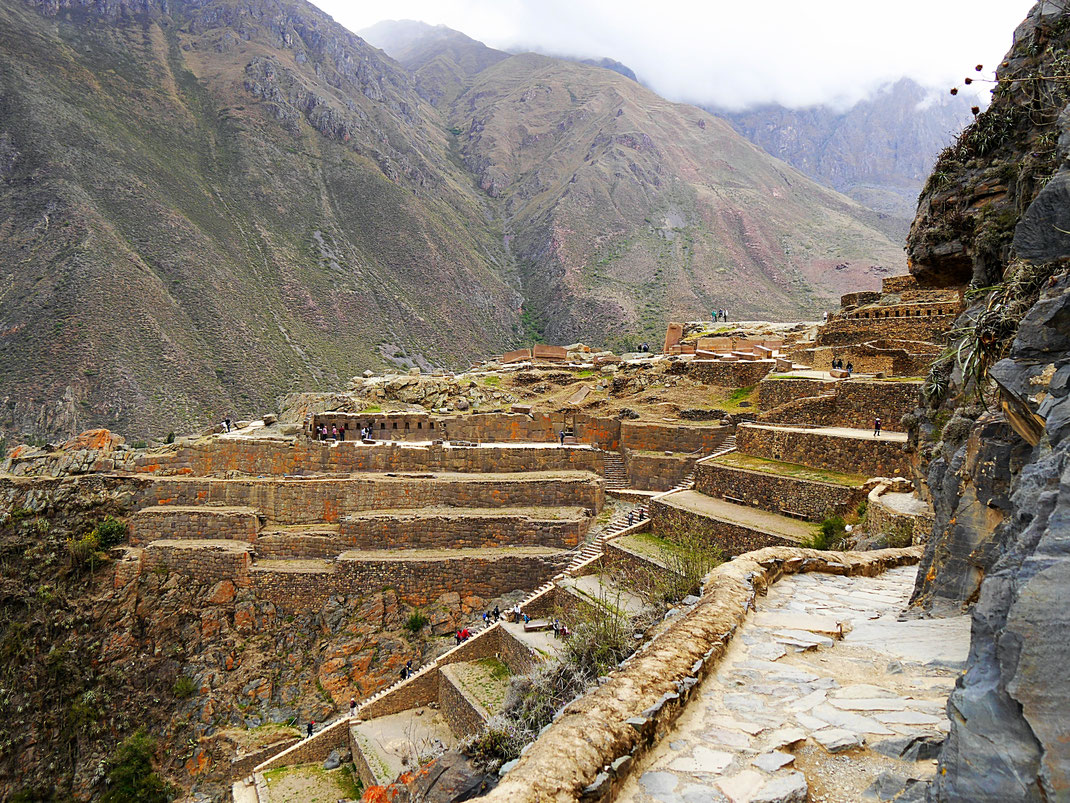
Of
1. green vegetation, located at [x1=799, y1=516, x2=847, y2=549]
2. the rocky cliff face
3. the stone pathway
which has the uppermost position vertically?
the rocky cliff face

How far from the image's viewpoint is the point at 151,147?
59219mm

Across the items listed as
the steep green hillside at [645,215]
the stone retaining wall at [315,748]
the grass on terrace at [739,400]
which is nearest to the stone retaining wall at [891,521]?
the grass on terrace at [739,400]

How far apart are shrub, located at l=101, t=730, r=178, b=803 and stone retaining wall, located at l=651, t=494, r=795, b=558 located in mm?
12382

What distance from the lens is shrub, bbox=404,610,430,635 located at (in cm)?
1549

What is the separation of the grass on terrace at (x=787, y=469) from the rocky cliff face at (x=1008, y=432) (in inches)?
223

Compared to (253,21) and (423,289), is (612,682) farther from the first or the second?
(253,21)

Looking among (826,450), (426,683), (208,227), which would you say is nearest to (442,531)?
(426,683)

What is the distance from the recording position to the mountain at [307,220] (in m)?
42.3

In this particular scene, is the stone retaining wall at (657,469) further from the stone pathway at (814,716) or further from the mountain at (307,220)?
the mountain at (307,220)

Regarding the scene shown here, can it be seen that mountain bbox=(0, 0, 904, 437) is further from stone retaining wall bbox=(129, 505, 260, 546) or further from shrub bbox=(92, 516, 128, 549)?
stone retaining wall bbox=(129, 505, 260, 546)

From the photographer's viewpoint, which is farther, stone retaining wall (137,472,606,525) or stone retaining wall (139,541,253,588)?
stone retaining wall (137,472,606,525)

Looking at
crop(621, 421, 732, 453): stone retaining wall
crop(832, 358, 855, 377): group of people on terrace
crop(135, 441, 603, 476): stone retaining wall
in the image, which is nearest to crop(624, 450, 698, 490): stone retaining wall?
crop(621, 421, 732, 453): stone retaining wall

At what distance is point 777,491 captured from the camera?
14.2m

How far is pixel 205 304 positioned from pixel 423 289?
2610 centimetres
